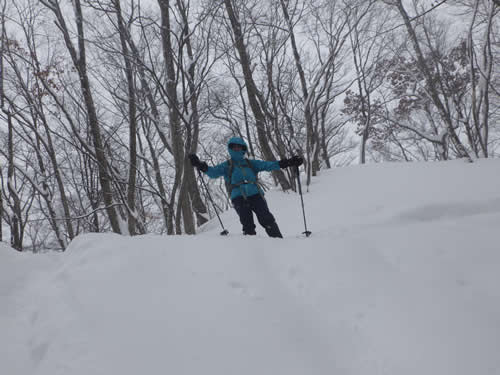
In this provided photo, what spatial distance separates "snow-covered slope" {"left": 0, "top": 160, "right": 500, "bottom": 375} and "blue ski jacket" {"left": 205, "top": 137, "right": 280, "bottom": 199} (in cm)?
112

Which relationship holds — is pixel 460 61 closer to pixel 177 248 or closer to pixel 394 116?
pixel 394 116

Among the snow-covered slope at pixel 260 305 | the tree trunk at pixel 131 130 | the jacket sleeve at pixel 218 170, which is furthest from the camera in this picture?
the tree trunk at pixel 131 130

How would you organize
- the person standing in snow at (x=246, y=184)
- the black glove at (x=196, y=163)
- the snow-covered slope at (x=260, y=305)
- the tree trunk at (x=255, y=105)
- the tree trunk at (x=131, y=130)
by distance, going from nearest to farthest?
1. the snow-covered slope at (x=260, y=305)
2. the black glove at (x=196, y=163)
3. the person standing in snow at (x=246, y=184)
4. the tree trunk at (x=131, y=130)
5. the tree trunk at (x=255, y=105)

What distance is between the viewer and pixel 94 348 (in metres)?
1.41

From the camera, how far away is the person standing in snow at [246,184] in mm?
3891

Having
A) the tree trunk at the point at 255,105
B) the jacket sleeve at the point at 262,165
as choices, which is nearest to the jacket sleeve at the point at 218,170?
the jacket sleeve at the point at 262,165

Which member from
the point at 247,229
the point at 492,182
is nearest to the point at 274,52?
the point at 247,229

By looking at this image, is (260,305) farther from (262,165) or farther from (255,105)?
(255,105)

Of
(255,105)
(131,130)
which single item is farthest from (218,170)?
(255,105)

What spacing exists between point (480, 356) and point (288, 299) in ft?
3.31

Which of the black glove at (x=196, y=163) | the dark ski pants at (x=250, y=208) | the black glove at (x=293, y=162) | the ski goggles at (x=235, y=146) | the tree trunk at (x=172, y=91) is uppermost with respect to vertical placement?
the tree trunk at (x=172, y=91)

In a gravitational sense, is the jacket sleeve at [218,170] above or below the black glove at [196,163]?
below

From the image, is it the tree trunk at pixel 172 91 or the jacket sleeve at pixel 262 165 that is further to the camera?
the tree trunk at pixel 172 91

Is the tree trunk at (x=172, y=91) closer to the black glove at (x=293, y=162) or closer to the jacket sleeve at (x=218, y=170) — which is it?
the jacket sleeve at (x=218, y=170)
